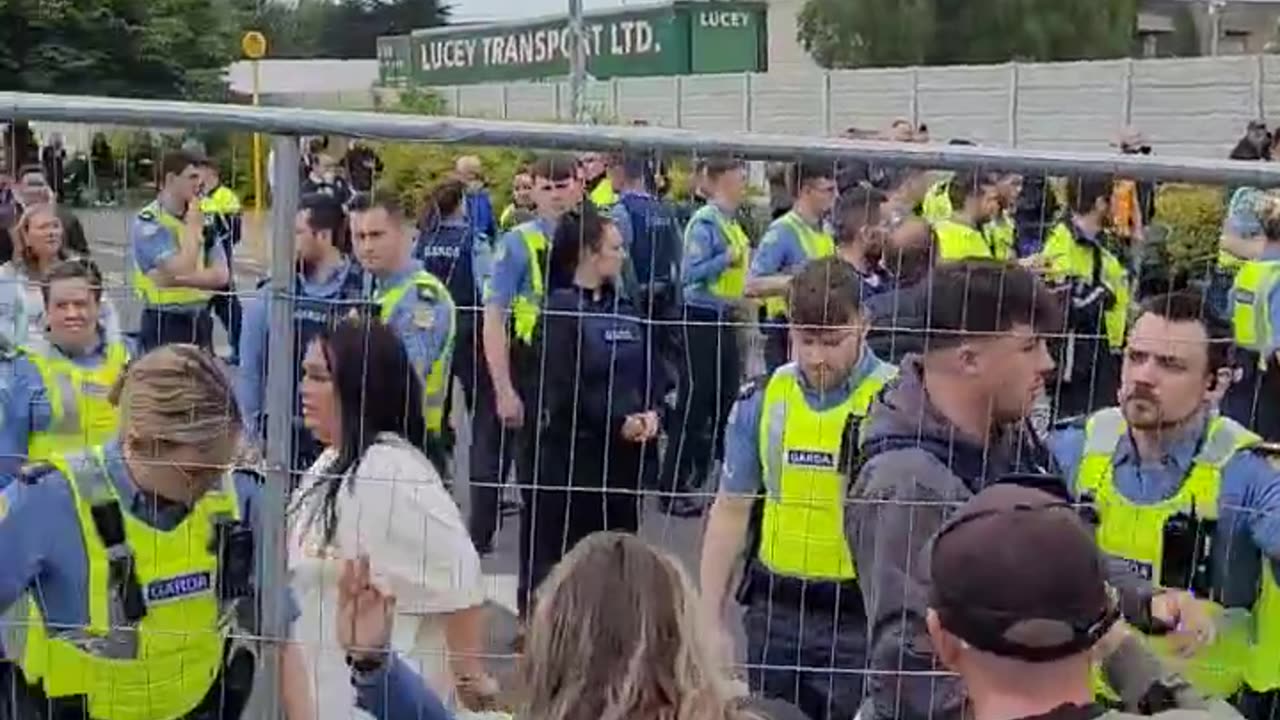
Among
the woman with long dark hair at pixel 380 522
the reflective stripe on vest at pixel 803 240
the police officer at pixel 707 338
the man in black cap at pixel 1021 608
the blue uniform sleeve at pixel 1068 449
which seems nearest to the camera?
the man in black cap at pixel 1021 608

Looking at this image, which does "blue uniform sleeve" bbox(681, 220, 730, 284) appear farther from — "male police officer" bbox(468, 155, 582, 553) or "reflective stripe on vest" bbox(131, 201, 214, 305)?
"reflective stripe on vest" bbox(131, 201, 214, 305)

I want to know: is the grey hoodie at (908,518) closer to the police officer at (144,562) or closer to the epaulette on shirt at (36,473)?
the police officer at (144,562)

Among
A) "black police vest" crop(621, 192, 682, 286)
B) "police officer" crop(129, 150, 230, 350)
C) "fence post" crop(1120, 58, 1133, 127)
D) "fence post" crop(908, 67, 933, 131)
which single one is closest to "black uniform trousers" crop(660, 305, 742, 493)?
"black police vest" crop(621, 192, 682, 286)

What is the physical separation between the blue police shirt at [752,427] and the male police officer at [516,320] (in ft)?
4.13

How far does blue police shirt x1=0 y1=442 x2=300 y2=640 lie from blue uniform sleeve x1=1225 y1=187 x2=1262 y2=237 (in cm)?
347

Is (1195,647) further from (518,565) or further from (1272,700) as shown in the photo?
(518,565)

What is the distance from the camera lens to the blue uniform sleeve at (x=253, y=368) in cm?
448

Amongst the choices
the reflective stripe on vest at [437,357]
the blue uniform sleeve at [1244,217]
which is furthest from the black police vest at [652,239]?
the blue uniform sleeve at [1244,217]

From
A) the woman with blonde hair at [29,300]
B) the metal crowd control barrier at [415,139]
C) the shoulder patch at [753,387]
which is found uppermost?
the metal crowd control barrier at [415,139]

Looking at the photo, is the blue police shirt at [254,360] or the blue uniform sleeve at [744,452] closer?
the blue police shirt at [254,360]

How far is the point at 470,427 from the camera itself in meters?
6.71

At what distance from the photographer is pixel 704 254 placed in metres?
9.78

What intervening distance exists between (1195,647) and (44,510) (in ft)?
7.73

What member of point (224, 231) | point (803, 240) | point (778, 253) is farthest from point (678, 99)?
point (224, 231)
